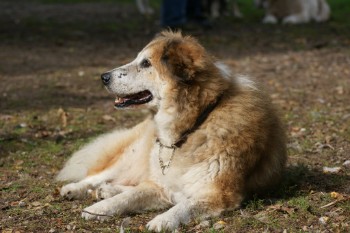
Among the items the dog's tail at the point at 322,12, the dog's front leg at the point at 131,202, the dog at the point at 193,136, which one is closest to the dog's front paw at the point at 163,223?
the dog at the point at 193,136

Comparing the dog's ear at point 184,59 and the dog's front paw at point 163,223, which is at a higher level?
the dog's ear at point 184,59

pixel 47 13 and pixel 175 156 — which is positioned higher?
pixel 175 156

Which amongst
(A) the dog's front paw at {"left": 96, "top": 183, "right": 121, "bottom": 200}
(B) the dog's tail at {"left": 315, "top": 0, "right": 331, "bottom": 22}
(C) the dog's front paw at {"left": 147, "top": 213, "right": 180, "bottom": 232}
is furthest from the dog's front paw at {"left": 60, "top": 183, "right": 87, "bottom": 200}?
(B) the dog's tail at {"left": 315, "top": 0, "right": 331, "bottom": 22}

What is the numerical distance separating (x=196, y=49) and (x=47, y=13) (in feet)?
44.1

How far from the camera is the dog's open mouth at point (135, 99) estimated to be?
5090 mm

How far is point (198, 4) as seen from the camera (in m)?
14.7

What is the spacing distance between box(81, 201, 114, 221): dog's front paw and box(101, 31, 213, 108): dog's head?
2.70ft

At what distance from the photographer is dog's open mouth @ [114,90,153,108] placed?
509cm

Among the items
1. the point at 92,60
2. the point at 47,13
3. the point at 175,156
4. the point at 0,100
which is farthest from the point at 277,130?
the point at 47,13

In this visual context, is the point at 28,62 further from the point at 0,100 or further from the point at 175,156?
the point at 175,156

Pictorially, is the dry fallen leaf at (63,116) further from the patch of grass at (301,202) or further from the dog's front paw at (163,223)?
the patch of grass at (301,202)

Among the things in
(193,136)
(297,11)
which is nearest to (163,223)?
(193,136)

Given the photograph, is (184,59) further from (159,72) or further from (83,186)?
(83,186)

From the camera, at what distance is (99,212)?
476 cm
